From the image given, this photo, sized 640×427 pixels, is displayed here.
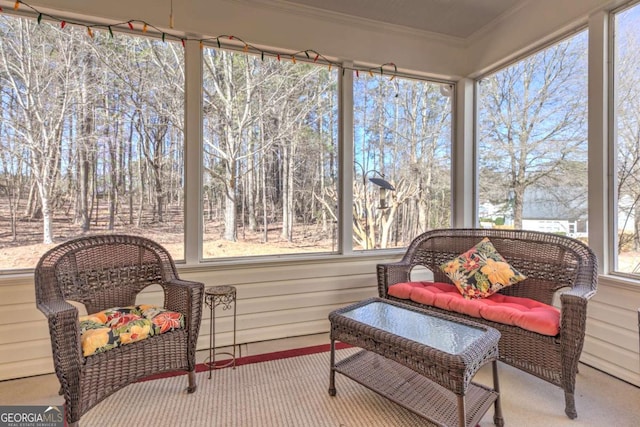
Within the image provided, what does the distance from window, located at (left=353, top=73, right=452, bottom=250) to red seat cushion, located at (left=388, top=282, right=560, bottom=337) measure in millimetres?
825

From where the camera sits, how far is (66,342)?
5.11 ft

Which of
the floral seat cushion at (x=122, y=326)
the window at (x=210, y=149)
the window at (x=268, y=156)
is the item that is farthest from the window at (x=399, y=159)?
the floral seat cushion at (x=122, y=326)

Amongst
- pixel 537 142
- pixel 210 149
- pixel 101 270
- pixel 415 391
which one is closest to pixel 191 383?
pixel 101 270

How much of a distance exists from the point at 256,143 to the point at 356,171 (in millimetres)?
988

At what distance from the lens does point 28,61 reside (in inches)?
91.0

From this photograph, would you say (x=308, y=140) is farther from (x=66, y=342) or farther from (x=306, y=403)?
(x=66, y=342)

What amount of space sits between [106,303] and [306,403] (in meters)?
1.41

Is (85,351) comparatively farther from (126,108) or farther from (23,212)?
(126,108)

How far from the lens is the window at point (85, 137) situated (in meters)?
2.29

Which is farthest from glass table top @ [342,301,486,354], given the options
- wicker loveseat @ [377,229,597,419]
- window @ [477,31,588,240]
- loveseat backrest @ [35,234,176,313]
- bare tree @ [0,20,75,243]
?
bare tree @ [0,20,75,243]

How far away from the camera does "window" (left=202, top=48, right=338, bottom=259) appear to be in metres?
2.78

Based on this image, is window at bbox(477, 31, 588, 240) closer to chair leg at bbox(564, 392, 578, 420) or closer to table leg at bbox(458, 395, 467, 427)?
chair leg at bbox(564, 392, 578, 420)

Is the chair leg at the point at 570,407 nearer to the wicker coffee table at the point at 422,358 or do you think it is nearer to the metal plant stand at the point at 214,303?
the wicker coffee table at the point at 422,358

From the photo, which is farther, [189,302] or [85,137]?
[85,137]
